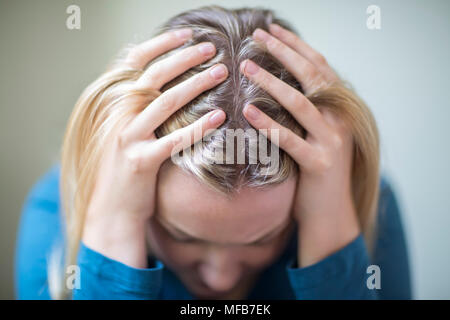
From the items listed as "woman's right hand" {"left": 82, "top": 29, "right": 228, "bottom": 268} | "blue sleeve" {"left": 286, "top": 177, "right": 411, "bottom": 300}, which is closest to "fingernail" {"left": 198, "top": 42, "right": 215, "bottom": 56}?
"woman's right hand" {"left": 82, "top": 29, "right": 228, "bottom": 268}

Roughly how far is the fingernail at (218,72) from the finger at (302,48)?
0.11m

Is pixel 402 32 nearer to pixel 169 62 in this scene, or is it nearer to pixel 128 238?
pixel 169 62

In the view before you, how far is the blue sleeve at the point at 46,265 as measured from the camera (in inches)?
21.0

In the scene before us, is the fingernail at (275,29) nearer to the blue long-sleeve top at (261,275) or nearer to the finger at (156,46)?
the finger at (156,46)

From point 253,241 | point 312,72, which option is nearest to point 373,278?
point 253,241

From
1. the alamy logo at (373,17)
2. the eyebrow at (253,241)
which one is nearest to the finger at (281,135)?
the eyebrow at (253,241)

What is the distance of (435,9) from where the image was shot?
1.87ft

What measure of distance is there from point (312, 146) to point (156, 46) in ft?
0.76

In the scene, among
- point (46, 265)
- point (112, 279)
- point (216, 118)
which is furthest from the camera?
point (46, 265)

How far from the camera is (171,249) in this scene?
0.55 m

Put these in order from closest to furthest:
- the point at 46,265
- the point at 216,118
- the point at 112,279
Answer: the point at 216,118, the point at 112,279, the point at 46,265

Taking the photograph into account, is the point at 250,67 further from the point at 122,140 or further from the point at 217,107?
the point at 122,140

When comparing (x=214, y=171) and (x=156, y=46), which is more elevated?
(x=156, y=46)
